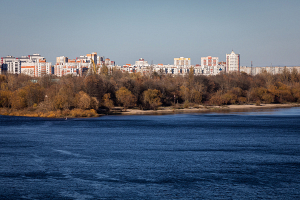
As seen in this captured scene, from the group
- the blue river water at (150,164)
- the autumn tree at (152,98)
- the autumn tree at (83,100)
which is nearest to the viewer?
the blue river water at (150,164)

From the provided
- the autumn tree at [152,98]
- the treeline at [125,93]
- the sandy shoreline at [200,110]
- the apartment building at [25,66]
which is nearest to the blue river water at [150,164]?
the treeline at [125,93]

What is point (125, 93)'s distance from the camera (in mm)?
53312

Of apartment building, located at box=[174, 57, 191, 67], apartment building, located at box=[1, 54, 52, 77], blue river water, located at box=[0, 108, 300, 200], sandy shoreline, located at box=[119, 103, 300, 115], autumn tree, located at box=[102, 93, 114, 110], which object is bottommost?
blue river water, located at box=[0, 108, 300, 200]

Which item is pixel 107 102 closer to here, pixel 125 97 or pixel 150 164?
pixel 125 97

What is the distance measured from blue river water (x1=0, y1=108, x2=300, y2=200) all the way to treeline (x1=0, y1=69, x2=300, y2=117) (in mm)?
15199

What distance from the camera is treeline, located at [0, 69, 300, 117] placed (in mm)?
45188

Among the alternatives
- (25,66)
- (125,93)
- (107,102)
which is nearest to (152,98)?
(125,93)

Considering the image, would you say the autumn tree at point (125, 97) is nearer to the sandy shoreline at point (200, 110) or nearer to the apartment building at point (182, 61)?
the sandy shoreline at point (200, 110)

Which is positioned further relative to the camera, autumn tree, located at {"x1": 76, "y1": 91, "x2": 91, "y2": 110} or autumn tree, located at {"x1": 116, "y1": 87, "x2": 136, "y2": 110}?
autumn tree, located at {"x1": 116, "y1": 87, "x2": 136, "y2": 110}

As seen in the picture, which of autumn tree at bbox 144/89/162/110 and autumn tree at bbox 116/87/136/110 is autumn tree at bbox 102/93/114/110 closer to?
autumn tree at bbox 116/87/136/110

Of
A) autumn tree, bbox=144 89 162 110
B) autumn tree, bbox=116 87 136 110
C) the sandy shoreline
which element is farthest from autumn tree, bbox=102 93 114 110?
autumn tree, bbox=144 89 162 110

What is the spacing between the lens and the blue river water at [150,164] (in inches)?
541

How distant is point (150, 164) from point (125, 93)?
35.8 meters

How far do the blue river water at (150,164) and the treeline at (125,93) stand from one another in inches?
598
